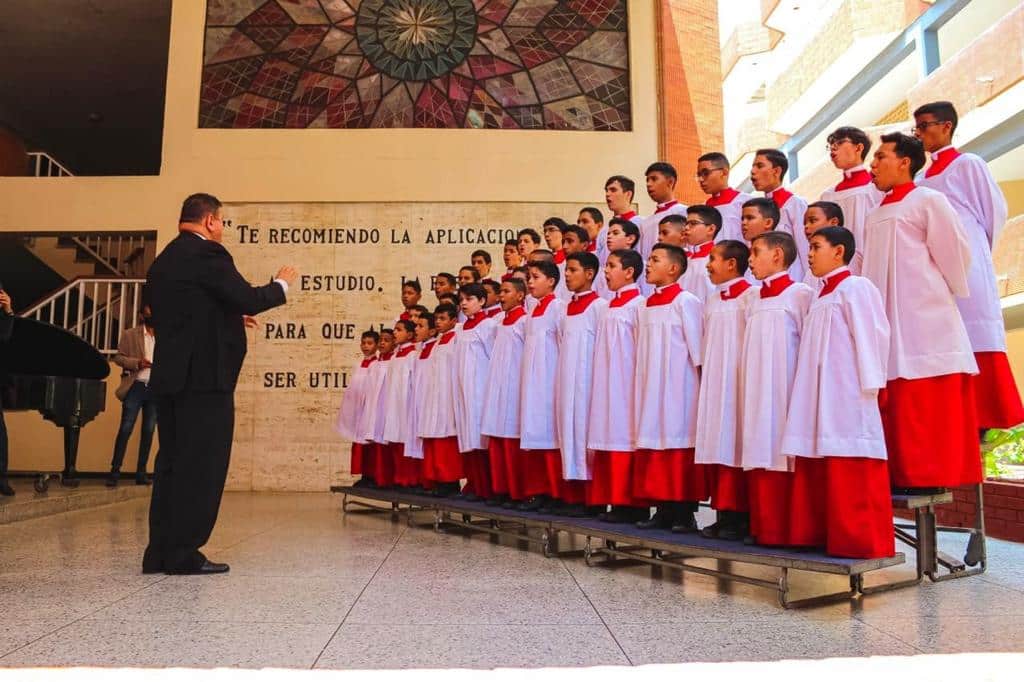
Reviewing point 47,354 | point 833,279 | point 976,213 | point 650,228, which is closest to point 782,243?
point 833,279

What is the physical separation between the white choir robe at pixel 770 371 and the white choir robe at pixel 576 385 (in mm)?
1086

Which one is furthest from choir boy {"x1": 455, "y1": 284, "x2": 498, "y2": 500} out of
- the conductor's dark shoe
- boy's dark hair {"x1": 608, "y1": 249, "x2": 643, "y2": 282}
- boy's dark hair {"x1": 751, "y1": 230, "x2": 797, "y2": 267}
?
boy's dark hair {"x1": 751, "y1": 230, "x2": 797, "y2": 267}

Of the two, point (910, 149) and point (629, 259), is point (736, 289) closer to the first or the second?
point (629, 259)

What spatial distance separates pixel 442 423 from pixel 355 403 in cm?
186

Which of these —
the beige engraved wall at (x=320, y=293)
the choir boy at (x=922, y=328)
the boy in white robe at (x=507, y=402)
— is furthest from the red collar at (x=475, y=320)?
the beige engraved wall at (x=320, y=293)

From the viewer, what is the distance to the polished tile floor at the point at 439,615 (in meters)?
2.51

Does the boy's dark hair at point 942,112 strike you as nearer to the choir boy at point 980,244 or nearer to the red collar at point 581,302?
the choir boy at point 980,244

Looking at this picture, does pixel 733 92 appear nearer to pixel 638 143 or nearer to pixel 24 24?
pixel 638 143

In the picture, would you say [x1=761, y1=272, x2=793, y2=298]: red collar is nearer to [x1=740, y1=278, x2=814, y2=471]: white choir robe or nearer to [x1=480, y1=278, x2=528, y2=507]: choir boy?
[x1=740, y1=278, x2=814, y2=471]: white choir robe

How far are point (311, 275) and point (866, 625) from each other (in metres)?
8.53

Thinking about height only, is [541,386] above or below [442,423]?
above

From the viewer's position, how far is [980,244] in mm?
4395

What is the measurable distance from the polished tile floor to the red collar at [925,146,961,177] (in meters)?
2.03

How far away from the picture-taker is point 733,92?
26781 millimetres
